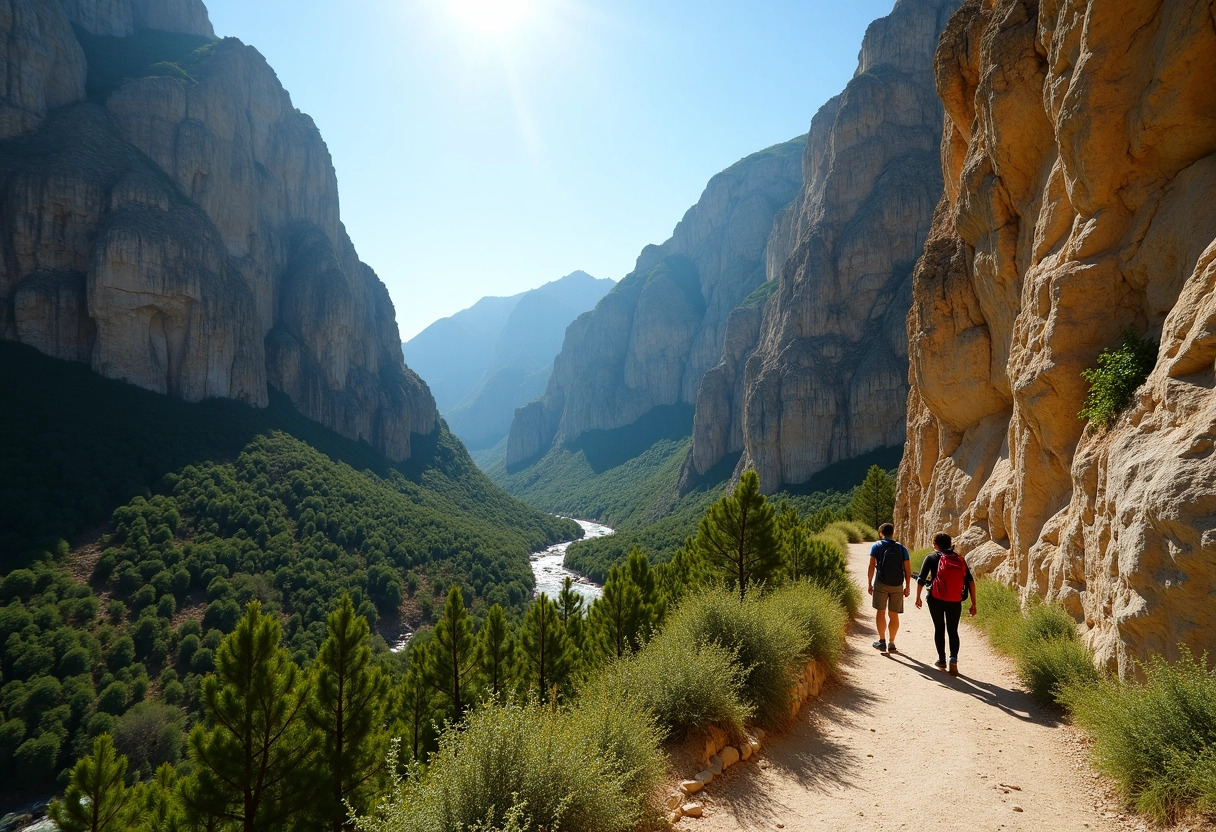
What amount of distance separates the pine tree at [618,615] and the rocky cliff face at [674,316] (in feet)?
396

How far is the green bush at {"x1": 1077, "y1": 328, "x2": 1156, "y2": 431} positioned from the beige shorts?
Answer: 386 centimetres

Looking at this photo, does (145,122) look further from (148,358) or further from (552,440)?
(552,440)

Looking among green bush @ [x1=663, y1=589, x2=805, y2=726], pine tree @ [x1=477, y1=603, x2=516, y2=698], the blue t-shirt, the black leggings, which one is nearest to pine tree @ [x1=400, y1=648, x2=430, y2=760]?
pine tree @ [x1=477, y1=603, x2=516, y2=698]

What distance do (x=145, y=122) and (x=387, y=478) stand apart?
167 feet

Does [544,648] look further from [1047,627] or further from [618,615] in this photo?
[1047,627]

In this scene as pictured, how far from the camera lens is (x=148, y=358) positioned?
55.7 metres

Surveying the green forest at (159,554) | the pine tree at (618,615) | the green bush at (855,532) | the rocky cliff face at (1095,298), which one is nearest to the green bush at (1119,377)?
the rocky cliff face at (1095,298)

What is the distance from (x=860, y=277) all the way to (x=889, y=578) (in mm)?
69391

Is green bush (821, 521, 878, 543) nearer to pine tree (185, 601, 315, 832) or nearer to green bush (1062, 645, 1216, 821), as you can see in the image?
green bush (1062, 645, 1216, 821)

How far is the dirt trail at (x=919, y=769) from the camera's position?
4.80m

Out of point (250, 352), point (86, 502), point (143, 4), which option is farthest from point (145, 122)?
point (86, 502)

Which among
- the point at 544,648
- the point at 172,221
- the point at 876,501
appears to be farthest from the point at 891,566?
the point at 172,221

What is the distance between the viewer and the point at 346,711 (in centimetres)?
916

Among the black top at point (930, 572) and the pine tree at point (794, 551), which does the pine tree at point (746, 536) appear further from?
the black top at point (930, 572)
